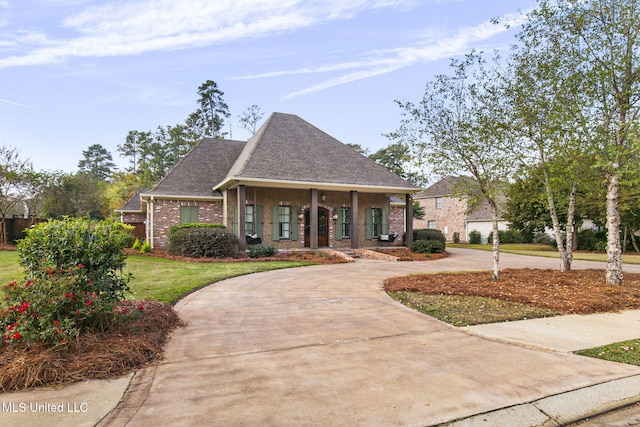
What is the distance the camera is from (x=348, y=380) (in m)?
3.27

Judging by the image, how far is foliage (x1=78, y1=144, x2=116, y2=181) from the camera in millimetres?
68125

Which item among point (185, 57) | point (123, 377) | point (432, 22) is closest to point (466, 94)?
point (432, 22)

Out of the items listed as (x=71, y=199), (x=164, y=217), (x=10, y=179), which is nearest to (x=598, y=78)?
(x=164, y=217)

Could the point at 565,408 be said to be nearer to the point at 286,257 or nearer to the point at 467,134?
the point at 467,134

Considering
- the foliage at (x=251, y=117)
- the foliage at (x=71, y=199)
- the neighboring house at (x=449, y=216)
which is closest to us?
the foliage at (x=71, y=199)

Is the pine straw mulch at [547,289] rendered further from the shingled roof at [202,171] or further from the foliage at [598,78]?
the shingled roof at [202,171]

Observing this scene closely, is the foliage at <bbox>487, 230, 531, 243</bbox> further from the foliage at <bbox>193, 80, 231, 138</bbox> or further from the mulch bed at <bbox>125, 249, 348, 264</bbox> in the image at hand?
the foliage at <bbox>193, 80, 231, 138</bbox>

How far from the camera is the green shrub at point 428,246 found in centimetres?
1814

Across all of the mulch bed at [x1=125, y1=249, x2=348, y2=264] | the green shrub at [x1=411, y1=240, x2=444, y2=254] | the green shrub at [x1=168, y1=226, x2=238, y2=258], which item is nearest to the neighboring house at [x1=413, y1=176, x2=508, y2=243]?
the green shrub at [x1=411, y1=240, x2=444, y2=254]

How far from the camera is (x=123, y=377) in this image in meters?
3.30

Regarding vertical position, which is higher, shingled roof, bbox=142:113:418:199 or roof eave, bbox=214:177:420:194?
shingled roof, bbox=142:113:418:199

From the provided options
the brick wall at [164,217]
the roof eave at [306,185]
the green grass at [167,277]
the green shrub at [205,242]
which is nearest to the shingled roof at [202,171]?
the brick wall at [164,217]

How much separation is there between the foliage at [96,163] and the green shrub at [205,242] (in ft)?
207

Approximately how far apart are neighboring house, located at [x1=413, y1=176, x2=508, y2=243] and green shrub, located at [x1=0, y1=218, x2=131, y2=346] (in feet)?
104
